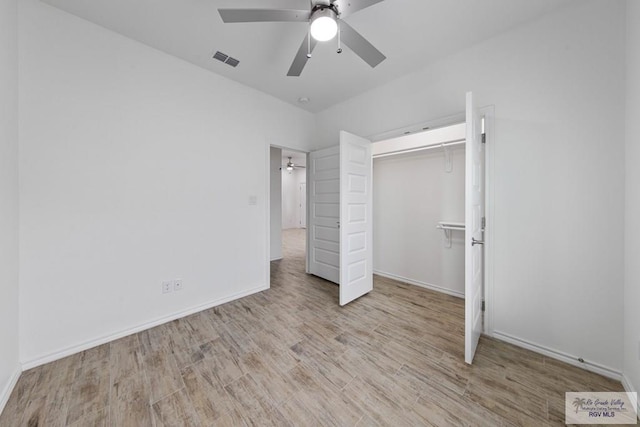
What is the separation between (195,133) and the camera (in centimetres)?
264

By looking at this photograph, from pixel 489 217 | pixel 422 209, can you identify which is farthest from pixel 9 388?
pixel 422 209

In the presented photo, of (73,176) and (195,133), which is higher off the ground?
(195,133)

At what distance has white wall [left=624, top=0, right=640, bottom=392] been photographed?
1.45 meters

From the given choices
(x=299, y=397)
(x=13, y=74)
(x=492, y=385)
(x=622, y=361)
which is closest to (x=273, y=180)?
(x=13, y=74)

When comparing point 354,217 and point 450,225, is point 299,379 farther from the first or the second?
point 450,225

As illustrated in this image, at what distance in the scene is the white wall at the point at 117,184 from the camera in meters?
1.80

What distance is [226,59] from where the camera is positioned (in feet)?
8.27

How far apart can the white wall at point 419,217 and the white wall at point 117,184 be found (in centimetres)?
226

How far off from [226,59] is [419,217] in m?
3.26

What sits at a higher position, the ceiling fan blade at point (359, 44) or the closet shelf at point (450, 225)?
the ceiling fan blade at point (359, 44)

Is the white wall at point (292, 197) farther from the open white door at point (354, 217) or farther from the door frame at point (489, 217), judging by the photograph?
the door frame at point (489, 217)

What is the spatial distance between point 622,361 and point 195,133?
4.28 m

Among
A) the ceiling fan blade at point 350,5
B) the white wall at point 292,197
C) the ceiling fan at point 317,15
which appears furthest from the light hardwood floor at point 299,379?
the white wall at point 292,197

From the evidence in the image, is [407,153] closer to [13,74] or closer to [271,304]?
[271,304]
